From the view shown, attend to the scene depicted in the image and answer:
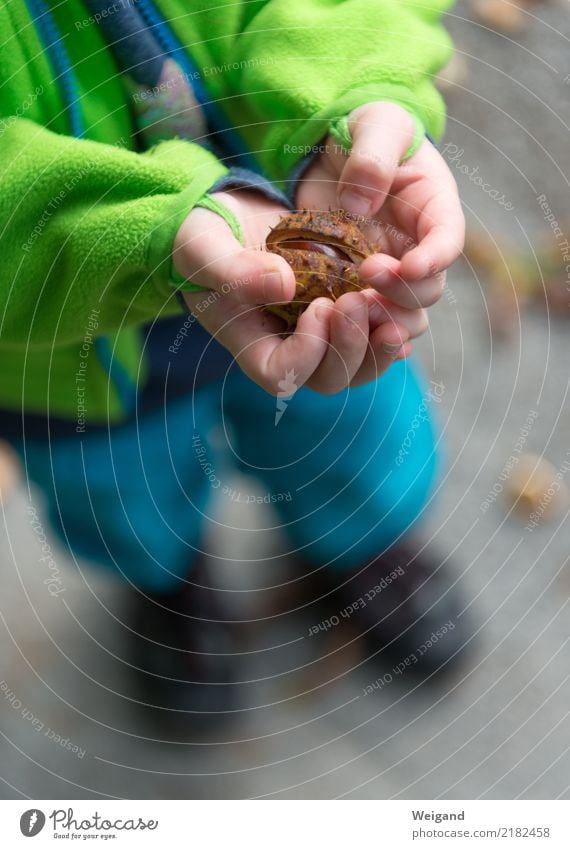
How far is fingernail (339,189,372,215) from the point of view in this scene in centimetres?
37

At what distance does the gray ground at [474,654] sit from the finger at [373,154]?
14 cm

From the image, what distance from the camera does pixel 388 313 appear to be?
36 centimetres

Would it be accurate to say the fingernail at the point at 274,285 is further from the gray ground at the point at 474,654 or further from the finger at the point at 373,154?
the gray ground at the point at 474,654

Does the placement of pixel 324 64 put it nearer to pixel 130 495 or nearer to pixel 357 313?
pixel 357 313

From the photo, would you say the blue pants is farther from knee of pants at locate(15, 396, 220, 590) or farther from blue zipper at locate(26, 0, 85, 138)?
blue zipper at locate(26, 0, 85, 138)

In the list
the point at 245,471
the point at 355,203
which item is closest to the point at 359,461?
the point at 245,471

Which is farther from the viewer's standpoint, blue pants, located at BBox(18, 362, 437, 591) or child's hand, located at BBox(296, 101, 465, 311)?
blue pants, located at BBox(18, 362, 437, 591)

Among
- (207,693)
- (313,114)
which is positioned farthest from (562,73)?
(207,693)

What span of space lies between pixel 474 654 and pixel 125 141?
0.33m

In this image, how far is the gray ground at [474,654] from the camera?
0.45m

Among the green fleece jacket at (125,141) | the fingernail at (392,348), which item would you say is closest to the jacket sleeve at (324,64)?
the green fleece jacket at (125,141)

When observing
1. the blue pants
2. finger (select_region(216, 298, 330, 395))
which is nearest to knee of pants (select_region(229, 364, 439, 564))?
the blue pants

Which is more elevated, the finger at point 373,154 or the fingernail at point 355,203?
the finger at point 373,154

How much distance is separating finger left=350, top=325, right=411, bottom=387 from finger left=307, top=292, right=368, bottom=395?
0.04ft
